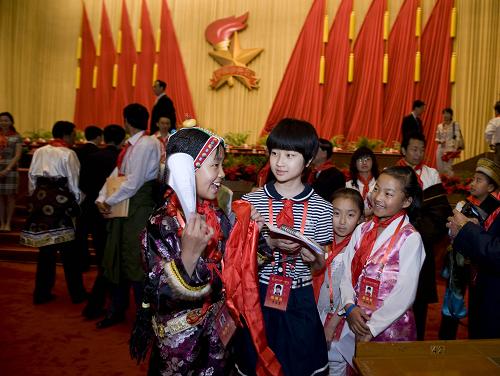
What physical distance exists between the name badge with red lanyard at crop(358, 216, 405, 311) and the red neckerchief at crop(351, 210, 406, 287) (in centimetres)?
7

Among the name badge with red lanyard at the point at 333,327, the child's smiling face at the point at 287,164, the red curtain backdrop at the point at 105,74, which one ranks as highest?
the red curtain backdrop at the point at 105,74

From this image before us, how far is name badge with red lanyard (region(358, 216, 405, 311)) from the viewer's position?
1.86 meters

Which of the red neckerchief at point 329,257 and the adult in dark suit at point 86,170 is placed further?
the adult in dark suit at point 86,170

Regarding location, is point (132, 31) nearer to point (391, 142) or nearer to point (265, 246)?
point (391, 142)

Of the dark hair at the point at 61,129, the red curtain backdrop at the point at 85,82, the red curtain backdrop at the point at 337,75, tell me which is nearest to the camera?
the dark hair at the point at 61,129

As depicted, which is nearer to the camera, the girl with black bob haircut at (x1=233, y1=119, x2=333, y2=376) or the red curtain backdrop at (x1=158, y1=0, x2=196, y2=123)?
the girl with black bob haircut at (x1=233, y1=119, x2=333, y2=376)

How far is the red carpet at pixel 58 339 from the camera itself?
113 inches

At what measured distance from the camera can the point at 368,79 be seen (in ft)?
30.8

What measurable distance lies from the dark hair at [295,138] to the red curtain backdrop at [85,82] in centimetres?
1052

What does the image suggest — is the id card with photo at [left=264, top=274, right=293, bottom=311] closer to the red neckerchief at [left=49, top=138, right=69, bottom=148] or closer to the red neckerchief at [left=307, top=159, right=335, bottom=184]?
the red neckerchief at [left=307, top=159, right=335, bottom=184]

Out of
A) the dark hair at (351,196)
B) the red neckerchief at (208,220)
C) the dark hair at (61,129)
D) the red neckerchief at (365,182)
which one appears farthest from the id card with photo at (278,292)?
the dark hair at (61,129)

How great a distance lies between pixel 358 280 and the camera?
1954mm

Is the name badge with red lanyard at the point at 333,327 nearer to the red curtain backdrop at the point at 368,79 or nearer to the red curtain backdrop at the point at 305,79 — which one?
the red curtain backdrop at the point at 368,79

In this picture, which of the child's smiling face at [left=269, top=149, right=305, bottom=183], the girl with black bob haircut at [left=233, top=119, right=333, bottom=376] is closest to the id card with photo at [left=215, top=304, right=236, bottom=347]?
the girl with black bob haircut at [left=233, top=119, right=333, bottom=376]
